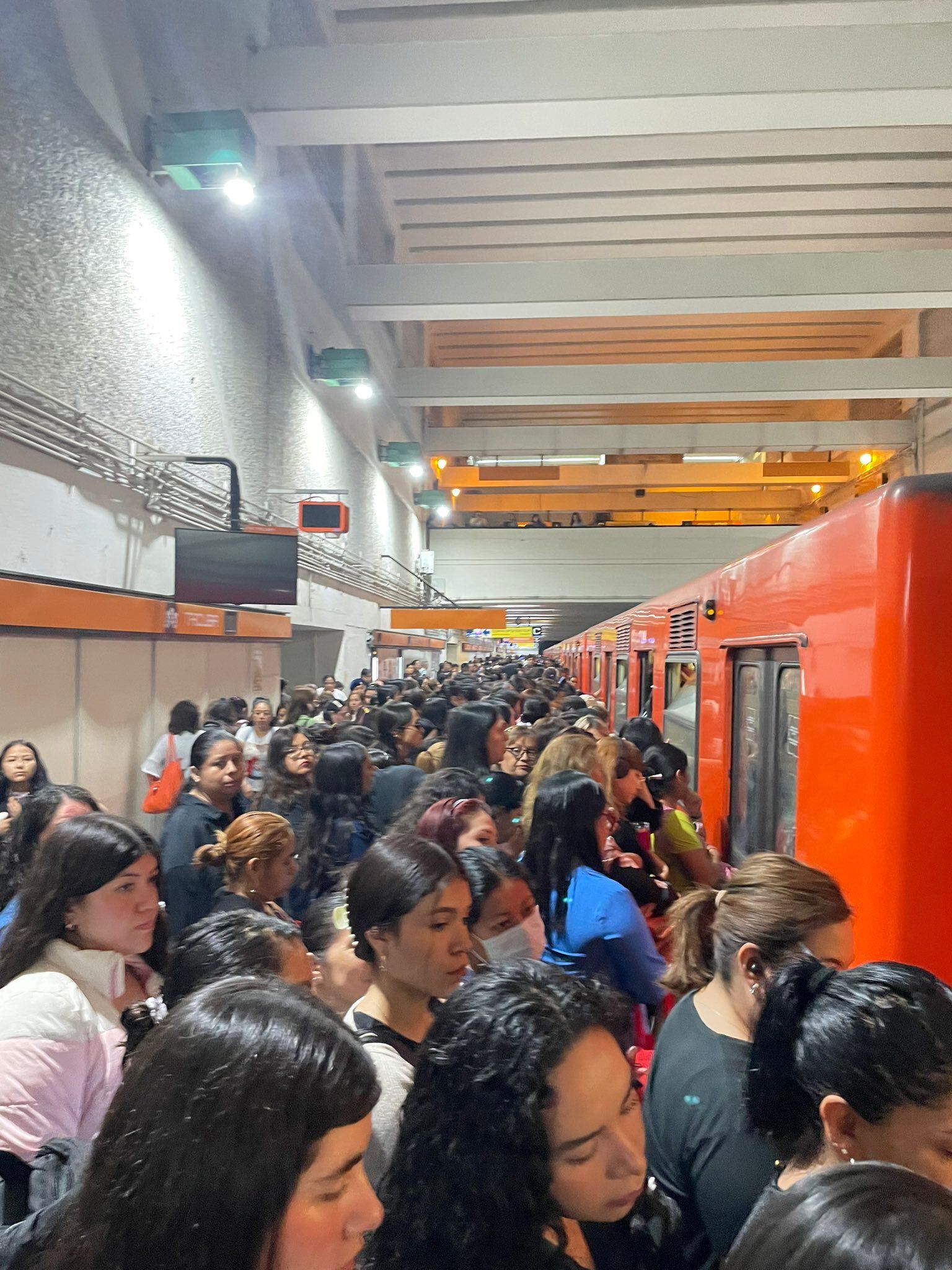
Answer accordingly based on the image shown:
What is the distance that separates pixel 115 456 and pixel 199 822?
10.6 feet

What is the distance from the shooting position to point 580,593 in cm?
2425

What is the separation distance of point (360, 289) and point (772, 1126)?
11.7m

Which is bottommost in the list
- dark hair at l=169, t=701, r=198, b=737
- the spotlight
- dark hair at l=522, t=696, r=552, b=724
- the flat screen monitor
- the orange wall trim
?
dark hair at l=169, t=701, r=198, b=737

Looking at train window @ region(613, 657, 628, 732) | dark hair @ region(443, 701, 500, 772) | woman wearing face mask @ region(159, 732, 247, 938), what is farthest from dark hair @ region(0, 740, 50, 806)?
train window @ region(613, 657, 628, 732)

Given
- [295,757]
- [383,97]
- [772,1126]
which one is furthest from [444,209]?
[772,1126]

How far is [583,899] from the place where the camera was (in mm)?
2643

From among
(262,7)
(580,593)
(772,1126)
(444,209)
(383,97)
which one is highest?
(444,209)

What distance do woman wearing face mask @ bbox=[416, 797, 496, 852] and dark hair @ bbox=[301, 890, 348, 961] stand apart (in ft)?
1.41

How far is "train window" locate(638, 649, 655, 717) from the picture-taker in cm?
748

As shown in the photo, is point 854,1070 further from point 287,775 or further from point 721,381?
point 721,381

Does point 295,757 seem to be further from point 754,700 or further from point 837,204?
point 837,204

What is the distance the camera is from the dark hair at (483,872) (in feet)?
7.95

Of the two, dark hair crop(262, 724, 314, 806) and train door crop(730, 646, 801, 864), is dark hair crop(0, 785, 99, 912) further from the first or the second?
train door crop(730, 646, 801, 864)

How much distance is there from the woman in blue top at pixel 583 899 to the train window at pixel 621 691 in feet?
20.6
